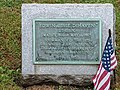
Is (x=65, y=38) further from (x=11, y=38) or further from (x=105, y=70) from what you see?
(x=11, y=38)

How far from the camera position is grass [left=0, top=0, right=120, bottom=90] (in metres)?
9.23

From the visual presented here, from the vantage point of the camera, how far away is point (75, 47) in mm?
8969

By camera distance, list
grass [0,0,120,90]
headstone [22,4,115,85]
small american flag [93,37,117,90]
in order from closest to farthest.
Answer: small american flag [93,37,117,90]
headstone [22,4,115,85]
grass [0,0,120,90]

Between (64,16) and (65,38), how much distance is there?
0.39 meters

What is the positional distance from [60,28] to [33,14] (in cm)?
54

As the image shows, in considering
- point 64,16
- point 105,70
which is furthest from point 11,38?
point 105,70

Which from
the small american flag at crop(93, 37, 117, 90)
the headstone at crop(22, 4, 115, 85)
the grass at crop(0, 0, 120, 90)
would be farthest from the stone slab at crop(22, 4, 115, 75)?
the grass at crop(0, 0, 120, 90)

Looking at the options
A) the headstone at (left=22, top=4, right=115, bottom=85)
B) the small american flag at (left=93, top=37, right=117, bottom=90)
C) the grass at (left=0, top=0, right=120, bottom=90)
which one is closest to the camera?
the small american flag at (left=93, top=37, right=117, bottom=90)

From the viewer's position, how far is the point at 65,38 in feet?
29.4

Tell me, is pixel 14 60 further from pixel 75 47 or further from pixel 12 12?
pixel 12 12

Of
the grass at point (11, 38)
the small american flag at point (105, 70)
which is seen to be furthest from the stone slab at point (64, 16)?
the grass at point (11, 38)

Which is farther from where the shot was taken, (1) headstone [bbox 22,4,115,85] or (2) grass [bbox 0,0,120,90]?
(2) grass [bbox 0,0,120,90]

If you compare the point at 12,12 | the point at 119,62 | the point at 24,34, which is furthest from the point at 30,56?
the point at 12,12

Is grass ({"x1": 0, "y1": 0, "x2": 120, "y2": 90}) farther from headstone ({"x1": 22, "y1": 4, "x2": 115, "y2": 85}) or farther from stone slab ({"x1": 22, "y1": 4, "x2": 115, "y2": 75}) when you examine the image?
stone slab ({"x1": 22, "y1": 4, "x2": 115, "y2": 75})
